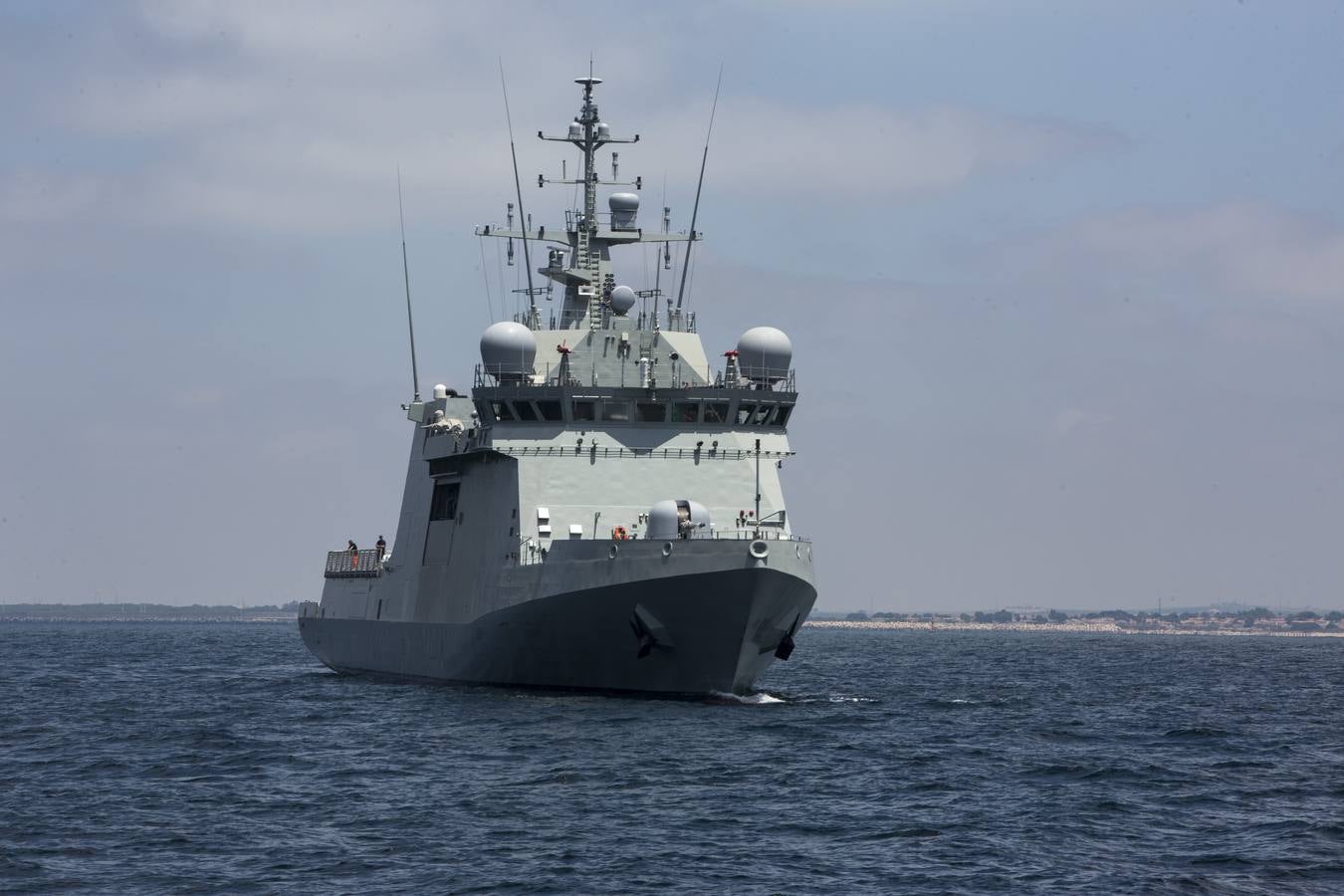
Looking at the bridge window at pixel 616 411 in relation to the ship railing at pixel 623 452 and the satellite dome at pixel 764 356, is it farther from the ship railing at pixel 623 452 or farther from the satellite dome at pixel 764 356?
the satellite dome at pixel 764 356

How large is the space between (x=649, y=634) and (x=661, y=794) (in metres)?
8.81

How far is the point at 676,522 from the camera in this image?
30953 millimetres

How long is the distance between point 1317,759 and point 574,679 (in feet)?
43.2

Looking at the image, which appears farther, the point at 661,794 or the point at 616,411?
the point at 616,411

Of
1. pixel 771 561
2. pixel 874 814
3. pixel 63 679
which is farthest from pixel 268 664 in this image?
pixel 874 814

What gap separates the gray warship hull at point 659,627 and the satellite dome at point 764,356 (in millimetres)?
5442

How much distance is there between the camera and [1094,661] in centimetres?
7212

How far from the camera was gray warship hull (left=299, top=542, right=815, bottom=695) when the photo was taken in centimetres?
3003

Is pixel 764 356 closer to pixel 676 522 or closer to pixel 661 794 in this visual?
pixel 676 522

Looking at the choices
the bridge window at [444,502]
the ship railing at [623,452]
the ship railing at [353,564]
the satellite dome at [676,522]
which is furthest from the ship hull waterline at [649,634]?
the ship railing at [353,564]

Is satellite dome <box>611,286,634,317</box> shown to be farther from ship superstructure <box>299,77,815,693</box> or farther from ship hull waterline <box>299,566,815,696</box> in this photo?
ship hull waterline <box>299,566,815,696</box>

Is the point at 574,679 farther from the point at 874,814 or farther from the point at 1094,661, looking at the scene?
the point at 1094,661

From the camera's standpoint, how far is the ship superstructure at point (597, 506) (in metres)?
30.7

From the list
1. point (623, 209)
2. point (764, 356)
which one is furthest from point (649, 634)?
point (623, 209)
